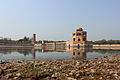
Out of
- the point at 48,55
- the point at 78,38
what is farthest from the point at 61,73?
the point at 78,38

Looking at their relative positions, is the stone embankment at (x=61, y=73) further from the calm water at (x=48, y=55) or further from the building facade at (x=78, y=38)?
the building facade at (x=78, y=38)

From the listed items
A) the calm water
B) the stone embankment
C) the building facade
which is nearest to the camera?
the stone embankment

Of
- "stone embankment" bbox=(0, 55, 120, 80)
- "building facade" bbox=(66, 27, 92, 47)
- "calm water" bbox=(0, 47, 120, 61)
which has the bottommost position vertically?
"calm water" bbox=(0, 47, 120, 61)

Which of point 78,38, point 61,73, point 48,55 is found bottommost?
point 48,55

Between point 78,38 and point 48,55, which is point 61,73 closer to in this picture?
point 48,55

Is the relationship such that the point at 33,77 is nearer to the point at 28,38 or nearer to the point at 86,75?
the point at 86,75

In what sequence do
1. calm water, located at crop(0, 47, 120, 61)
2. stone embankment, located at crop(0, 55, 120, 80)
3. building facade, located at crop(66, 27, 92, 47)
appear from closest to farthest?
stone embankment, located at crop(0, 55, 120, 80)
calm water, located at crop(0, 47, 120, 61)
building facade, located at crop(66, 27, 92, 47)

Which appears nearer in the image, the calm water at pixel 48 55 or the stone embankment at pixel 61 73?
the stone embankment at pixel 61 73

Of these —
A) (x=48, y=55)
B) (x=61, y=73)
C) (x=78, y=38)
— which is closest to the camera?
(x=61, y=73)

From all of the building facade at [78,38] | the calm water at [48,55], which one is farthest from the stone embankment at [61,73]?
the building facade at [78,38]

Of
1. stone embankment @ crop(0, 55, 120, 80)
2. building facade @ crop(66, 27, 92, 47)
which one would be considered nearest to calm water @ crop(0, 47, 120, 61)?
stone embankment @ crop(0, 55, 120, 80)

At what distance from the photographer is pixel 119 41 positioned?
117688 mm

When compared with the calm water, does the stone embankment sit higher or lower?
higher

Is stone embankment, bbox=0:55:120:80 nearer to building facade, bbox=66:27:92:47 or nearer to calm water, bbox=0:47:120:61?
calm water, bbox=0:47:120:61
